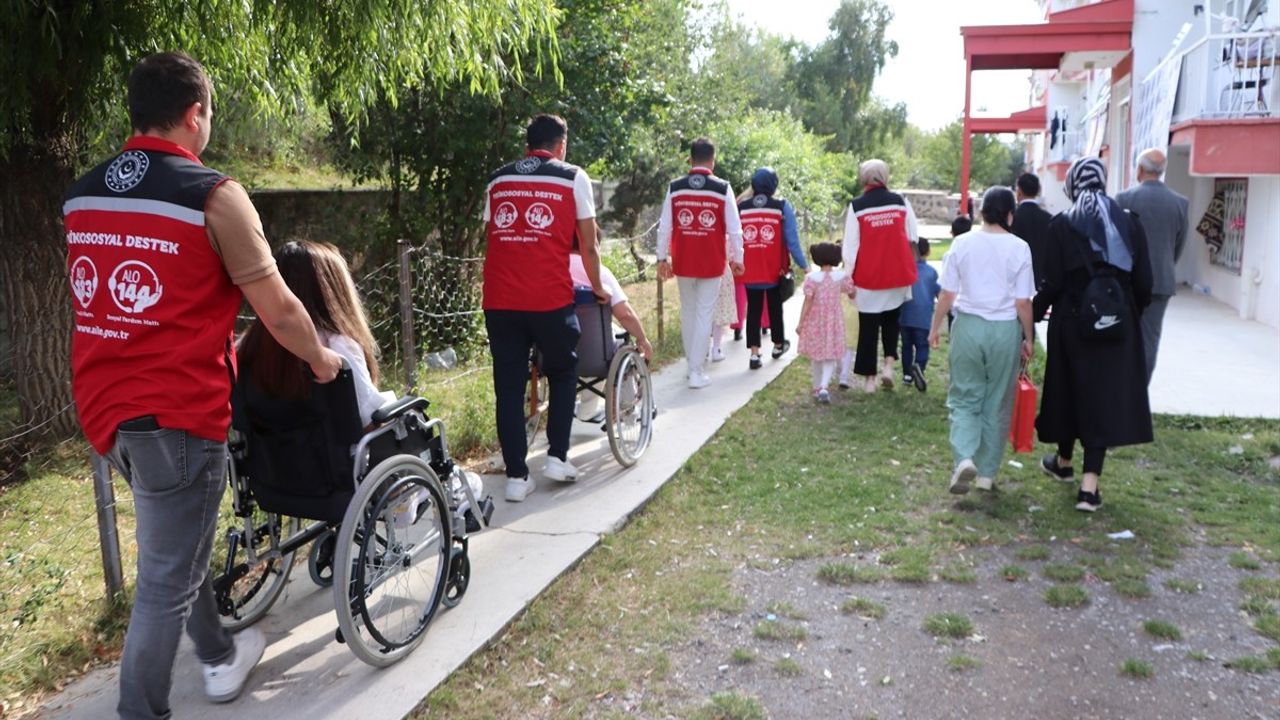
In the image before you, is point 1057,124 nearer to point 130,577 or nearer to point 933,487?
point 933,487

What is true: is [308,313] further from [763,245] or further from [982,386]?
[763,245]

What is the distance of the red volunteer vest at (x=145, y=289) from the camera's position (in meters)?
2.93

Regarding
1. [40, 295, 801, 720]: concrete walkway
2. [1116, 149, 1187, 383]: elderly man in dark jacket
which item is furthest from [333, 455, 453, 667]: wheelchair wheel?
[1116, 149, 1187, 383]: elderly man in dark jacket

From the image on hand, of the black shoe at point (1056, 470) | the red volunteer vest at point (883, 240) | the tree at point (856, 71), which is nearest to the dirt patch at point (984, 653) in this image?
the black shoe at point (1056, 470)

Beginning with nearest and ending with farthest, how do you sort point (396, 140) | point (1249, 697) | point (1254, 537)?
point (1249, 697) < point (1254, 537) < point (396, 140)

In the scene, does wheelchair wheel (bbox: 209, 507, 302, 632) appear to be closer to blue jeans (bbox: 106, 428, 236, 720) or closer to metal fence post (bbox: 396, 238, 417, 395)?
blue jeans (bbox: 106, 428, 236, 720)

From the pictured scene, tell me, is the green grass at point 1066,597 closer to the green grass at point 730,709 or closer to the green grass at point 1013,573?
the green grass at point 1013,573

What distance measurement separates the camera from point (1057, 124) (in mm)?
29859

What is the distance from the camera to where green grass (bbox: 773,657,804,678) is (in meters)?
3.93

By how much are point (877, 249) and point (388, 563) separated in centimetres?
555

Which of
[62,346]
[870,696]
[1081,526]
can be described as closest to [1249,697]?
[870,696]

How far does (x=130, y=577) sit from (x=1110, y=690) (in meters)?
3.97

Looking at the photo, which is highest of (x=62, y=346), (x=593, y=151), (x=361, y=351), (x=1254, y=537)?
(x=593, y=151)

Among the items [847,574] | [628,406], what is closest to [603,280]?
[628,406]
